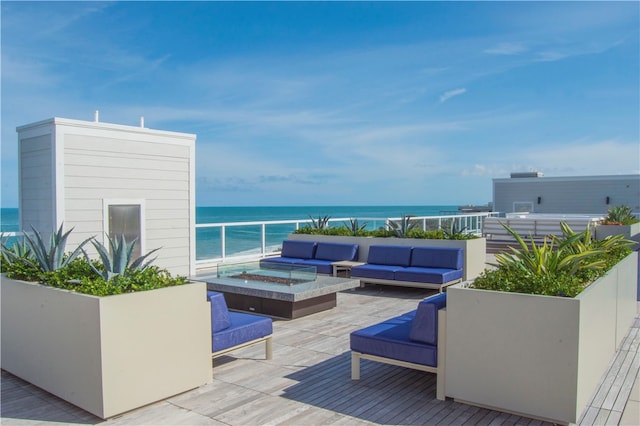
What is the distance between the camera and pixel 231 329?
160 inches

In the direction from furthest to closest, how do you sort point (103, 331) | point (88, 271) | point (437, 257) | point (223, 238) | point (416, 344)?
1. point (223, 238)
2. point (437, 257)
3. point (88, 271)
4. point (416, 344)
5. point (103, 331)

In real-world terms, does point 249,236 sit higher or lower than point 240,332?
higher

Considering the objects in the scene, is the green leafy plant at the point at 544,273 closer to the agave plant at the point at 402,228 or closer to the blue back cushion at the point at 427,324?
the blue back cushion at the point at 427,324

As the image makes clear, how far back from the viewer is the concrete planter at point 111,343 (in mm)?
3090

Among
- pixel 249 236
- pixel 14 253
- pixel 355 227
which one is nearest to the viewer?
pixel 14 253

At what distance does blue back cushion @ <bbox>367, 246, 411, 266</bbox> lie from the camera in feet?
26.1

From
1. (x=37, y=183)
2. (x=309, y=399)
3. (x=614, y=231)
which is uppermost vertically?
(x=37, y=183)

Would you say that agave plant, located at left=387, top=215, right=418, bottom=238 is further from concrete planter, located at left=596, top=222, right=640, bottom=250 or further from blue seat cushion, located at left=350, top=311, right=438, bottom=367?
concrete planter, located at left=596, top=222, right=640, bottom=250

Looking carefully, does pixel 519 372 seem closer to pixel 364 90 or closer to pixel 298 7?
pixel 298 7

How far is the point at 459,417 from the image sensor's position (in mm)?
3195

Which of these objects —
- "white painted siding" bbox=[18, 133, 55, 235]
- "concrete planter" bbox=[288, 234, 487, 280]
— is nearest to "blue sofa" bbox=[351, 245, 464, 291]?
"concrete planter" bbox=[288, 234, 487, 280]

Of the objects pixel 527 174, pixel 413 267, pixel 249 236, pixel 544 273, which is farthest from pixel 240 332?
pixel 527 174

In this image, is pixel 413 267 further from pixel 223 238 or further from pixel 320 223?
pixel 223 238

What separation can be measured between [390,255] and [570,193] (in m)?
15.6
